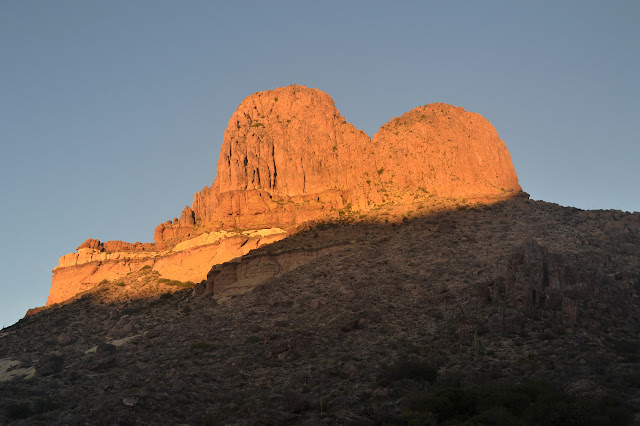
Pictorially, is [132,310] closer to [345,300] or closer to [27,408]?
[345,300]

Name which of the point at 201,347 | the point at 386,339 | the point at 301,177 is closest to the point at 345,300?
the point at 386,339

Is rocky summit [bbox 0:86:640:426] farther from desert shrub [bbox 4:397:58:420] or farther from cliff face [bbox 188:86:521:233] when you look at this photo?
cliff face [bbox 188:86:521:233]

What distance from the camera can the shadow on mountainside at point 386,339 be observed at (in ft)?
105

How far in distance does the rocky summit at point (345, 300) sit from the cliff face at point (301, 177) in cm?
26

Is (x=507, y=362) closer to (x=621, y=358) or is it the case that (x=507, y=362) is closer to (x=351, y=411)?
(x=621, y=358)

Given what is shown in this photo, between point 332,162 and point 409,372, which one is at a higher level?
point 332,162

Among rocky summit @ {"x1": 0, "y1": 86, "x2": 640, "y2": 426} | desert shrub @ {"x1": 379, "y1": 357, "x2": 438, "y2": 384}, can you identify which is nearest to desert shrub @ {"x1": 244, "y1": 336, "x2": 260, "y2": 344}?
rocky summit @ {"x1": 0, "y1": 86, "x2": 640, "y2": 426}

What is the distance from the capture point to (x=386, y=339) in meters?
42.9

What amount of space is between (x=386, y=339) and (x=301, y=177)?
4271 centimetres

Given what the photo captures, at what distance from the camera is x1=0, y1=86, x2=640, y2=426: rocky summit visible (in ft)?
110

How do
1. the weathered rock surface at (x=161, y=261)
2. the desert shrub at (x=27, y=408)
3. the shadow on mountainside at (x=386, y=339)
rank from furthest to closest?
the weathered rock surface at (x=161, y=261) → the desert shrub at (x=27, y=408) → the shadow on mountainside at (x=386, y=339)

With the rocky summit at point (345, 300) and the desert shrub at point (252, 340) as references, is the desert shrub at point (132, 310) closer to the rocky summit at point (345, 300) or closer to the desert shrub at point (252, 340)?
the rocky summit at point (345, 300)

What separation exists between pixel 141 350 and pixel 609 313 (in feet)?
97.6

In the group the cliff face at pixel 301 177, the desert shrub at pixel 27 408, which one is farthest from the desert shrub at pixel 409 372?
the cliff face at pixel 301 177
